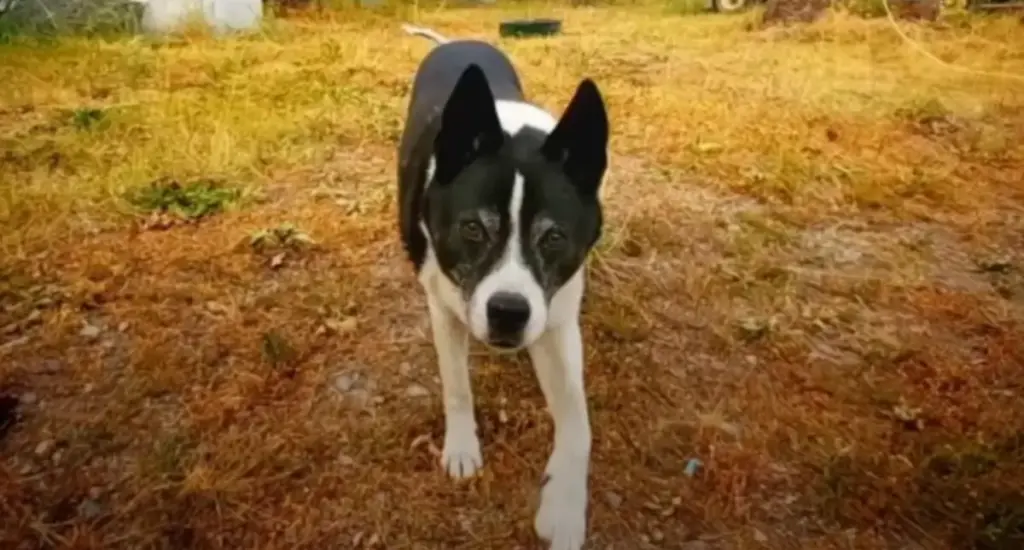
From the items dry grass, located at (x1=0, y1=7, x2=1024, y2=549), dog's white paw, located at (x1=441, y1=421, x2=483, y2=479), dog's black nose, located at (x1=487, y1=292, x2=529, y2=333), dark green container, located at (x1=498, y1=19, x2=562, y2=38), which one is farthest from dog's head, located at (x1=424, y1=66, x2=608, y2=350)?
dark green container, located at (x1=498, y1=19, x2=562, y2=38)

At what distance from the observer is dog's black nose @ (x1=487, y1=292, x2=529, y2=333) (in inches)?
63.5

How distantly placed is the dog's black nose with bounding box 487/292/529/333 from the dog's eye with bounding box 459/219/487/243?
0.12 m

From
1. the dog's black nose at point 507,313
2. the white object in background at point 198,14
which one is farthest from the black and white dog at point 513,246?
the white object in background at point 198,14

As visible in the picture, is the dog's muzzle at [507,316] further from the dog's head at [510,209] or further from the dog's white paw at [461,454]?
the dog's white paw at [461,454]

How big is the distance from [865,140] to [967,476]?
6.98ft

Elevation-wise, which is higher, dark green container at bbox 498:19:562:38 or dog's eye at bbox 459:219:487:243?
dark green container at bbox 498:19:562:38

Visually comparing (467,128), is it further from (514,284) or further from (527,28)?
(527,28)

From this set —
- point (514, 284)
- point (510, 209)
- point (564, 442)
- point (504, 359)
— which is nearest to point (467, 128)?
point (510, 209)

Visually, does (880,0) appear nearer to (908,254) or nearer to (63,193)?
(908,254)

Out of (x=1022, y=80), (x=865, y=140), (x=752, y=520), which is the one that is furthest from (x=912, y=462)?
(x=1022, y=80)

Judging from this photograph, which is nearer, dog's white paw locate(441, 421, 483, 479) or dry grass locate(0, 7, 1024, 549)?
dry grass locate(0, 7, 1024, 549)

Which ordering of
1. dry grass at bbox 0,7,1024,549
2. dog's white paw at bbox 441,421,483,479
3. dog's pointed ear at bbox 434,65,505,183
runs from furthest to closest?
dog's white paw at bbox 441,421,483,479 → dry grass at bbox 0,7,1024,549 → dog's pointed ear at bbox 434,65,505,183

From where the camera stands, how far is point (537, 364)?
6.55ft

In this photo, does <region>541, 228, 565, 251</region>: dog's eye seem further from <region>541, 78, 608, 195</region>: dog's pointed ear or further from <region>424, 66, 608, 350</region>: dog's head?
<region>541, 78, 608, 195</region>: dog's pointed ear
